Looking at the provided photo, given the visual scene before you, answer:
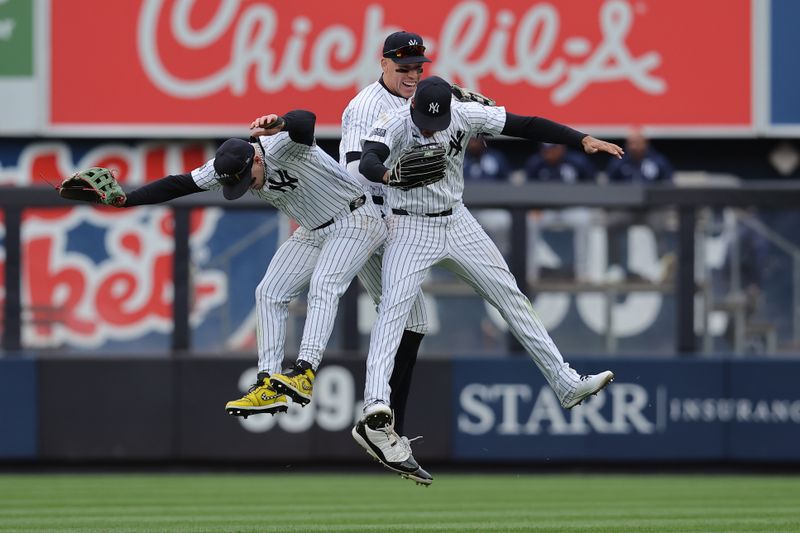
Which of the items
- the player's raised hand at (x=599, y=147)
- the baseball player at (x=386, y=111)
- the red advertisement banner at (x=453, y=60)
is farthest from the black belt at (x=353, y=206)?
the red advertisement banner at (x=453, y=60)

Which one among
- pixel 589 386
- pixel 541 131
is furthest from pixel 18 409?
pixel 541 131

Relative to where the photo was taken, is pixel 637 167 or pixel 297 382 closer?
pixel 297 382

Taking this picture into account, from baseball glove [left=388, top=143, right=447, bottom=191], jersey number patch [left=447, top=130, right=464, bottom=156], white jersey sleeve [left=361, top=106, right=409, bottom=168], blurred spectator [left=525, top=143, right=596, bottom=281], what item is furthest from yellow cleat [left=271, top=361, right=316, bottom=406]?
blurred spectator [left=525, top=143, right=596, bottom=281]

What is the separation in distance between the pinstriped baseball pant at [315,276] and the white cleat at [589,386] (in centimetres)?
126

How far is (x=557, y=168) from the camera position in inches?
480

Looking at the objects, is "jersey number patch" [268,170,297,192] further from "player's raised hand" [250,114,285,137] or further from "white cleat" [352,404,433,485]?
"white cleat" [352,404,433,485]

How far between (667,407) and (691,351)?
47 cm

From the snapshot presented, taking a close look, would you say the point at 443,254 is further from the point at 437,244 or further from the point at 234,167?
the point at 234,167

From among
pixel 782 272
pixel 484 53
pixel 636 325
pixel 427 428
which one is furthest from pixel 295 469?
pixel 484 53

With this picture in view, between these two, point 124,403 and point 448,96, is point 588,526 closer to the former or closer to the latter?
point 448,96

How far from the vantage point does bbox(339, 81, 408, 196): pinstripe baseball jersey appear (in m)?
7.75

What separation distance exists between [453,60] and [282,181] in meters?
7.44

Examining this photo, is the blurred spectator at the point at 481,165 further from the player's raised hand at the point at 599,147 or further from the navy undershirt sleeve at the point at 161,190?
the navy undershirt sleeve at the point at 161,190

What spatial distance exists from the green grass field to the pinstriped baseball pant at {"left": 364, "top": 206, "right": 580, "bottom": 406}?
2.75 ft
